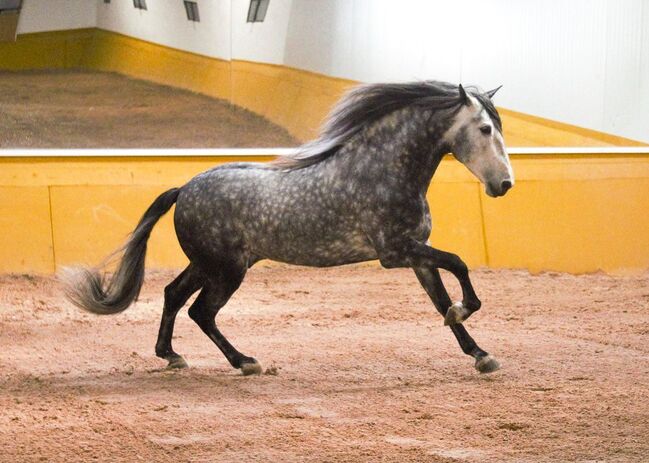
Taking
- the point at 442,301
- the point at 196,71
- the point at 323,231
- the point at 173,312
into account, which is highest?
the point at 196,71

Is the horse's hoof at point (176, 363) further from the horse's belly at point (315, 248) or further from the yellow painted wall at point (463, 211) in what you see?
the yellow painted wall at point (463, 211)

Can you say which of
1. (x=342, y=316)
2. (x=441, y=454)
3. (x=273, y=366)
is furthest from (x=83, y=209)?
(x=441, y=454)

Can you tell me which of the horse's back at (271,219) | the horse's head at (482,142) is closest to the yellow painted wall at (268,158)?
the horse's back at (271,219)

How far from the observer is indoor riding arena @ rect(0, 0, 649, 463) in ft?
18.3

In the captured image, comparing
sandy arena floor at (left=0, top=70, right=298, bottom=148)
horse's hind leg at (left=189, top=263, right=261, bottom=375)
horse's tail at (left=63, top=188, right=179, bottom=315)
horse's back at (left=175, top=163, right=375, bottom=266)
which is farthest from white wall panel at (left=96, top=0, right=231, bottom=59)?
horse's hind leg at (left=189, top=263, right=261, bottom=375)

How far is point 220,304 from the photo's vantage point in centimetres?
668

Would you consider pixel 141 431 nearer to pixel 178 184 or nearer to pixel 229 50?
pixel 178 184

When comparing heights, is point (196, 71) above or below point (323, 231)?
above

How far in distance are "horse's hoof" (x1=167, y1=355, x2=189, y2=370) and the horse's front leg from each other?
1349mm

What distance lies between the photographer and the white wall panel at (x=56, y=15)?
10.6 m

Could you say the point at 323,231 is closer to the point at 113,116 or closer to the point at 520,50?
the point at 113,116

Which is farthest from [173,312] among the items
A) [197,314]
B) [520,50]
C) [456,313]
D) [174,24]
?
[520,50]

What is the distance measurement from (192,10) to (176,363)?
195 inches

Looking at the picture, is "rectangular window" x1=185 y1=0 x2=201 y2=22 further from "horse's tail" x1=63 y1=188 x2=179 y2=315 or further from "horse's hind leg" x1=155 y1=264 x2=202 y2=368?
"horse's hind leg" x1=155 y1=264 x2=202 y2=368
